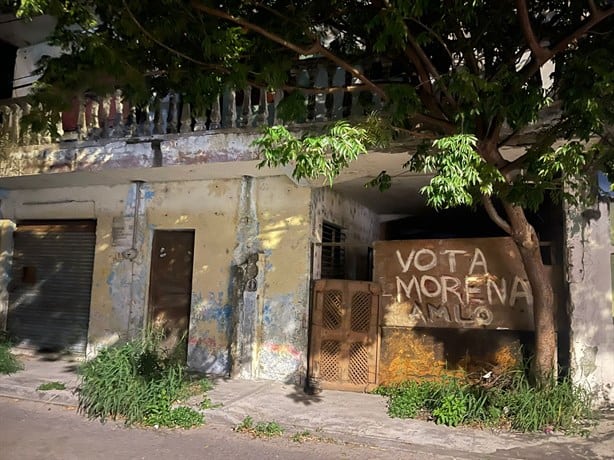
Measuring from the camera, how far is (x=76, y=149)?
26.6 feet

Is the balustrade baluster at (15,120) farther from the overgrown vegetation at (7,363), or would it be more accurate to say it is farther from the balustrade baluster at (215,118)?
the balustrade baluster at (215,118)

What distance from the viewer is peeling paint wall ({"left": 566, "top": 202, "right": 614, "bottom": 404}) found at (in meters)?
6.06

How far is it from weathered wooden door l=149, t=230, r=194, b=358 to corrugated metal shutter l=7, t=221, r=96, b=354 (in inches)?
56.2

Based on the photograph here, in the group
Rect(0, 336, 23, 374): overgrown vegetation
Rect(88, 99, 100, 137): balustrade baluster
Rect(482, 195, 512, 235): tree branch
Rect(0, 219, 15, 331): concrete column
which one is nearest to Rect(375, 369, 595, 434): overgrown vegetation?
Rect(482, 195, 512, 235): tree branch

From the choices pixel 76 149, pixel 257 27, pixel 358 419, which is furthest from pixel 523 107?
pixel 76 149

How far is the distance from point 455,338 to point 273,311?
102 inches

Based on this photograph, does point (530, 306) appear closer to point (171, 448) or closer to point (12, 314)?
point (171, 448)

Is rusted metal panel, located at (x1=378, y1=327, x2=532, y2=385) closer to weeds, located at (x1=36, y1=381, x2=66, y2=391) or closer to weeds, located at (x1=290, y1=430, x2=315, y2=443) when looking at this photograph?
weeds, located at (x1=290, y1=430, x2=315, y2=443)

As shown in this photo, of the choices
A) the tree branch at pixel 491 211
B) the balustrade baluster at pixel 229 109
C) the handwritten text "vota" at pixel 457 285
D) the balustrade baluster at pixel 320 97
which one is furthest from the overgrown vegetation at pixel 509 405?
the balustrade baluster at pixel 229 109

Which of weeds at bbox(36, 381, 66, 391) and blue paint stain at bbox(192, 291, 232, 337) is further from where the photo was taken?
blue paint stain at bbox(192, 291, 232, 337)

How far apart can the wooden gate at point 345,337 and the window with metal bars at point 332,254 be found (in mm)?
1007

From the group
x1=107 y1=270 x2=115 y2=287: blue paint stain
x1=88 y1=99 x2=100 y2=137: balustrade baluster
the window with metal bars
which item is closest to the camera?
x1=88 y1=99 x2=100 y2=137: balustrade baluster

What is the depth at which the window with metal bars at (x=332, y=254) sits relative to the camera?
8.32 m

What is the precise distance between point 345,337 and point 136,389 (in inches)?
110
